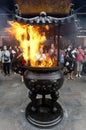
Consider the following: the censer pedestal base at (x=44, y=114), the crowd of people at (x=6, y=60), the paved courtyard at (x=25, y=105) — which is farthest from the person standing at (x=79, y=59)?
the censer pedestal base at (x=44, y=114)

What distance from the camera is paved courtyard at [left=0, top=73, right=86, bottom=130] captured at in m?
7.32

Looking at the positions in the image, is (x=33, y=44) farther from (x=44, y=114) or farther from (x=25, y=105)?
(x=25, y=105)

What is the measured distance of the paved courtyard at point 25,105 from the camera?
7320mm

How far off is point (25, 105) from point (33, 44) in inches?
99.0

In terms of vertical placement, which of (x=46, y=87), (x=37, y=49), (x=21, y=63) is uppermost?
(x=37, y=49)

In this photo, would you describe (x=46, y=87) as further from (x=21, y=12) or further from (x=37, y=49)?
(x=21, y=12)

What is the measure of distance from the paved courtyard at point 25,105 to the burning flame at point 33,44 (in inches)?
73.5

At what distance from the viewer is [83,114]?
7969 mm

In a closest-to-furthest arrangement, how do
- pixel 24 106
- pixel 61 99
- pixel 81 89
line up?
pixel 24 106, pixel 61 99, pixel 81 89

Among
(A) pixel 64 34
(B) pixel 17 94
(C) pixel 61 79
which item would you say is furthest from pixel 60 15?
(A) pixel 64 34

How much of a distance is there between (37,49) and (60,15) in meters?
1.48

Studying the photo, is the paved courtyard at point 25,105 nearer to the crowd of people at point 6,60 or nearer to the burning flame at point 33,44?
the crowd of people at point 6,60

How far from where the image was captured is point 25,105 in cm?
861

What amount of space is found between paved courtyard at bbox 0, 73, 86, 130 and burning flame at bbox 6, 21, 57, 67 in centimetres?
187
